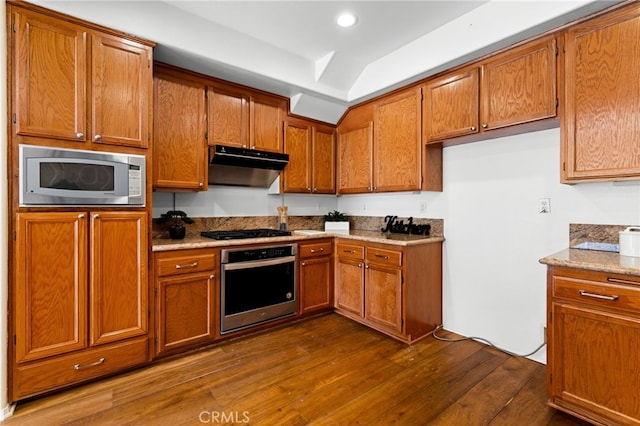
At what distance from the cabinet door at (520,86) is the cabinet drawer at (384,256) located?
49.9 inches

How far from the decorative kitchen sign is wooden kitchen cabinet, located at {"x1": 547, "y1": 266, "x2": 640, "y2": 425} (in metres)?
1.39

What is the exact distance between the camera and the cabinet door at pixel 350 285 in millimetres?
3057

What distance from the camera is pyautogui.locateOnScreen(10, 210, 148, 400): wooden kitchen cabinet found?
1.80 meters

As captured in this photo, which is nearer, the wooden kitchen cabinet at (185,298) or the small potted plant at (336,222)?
the wooden kitchen cabinet at (185,298)

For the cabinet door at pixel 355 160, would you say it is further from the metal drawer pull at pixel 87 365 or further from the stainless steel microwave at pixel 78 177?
the metal drawer pull at pixel 87 365

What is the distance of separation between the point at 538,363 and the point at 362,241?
1.68 metres

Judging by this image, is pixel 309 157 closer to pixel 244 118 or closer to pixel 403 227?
pixel 244 118

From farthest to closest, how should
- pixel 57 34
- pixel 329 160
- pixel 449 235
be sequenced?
1. pixel 329 160
2. pixel 449 235
3. pixel 57 34

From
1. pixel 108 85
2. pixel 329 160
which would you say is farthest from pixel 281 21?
pixel 329 160

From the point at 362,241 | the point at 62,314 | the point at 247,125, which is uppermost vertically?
the point at 247,125

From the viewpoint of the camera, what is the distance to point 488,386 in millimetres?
2023

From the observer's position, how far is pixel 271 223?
11.8ft

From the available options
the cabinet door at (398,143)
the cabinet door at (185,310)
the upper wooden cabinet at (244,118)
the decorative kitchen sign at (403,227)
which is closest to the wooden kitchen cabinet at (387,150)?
the cabinet door at (398,143)

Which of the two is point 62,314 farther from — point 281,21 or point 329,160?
point 329,160
